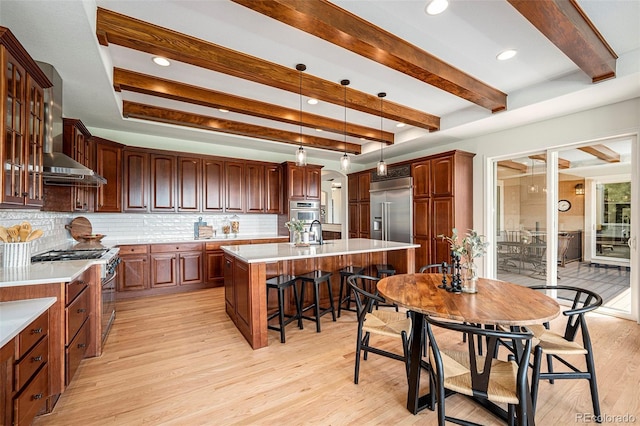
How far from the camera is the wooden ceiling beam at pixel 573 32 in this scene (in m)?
1.96

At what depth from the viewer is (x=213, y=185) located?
213 inches

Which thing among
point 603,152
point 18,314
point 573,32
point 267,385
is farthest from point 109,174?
point 603,152

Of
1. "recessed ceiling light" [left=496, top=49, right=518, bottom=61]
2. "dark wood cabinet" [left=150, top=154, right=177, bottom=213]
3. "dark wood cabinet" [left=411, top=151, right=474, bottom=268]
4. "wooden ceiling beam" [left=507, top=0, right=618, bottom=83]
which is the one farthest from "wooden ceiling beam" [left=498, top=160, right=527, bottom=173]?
"dark wood cabinet" [left=150, top=154, right=177, bottom=213]

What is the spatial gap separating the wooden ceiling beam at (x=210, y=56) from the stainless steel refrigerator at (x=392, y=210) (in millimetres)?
2163

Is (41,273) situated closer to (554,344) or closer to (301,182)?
(554,344)

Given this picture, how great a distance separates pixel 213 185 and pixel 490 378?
5052 mm

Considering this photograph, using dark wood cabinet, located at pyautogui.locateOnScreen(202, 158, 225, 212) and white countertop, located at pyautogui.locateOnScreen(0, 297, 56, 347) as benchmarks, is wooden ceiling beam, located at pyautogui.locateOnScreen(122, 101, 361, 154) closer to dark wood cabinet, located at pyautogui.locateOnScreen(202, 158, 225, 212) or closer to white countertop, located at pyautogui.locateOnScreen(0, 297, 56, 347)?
dark wood cabinet, located at pyautogui.locateOnScreen(202, 158, 225, 212)

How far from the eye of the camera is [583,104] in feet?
11.4

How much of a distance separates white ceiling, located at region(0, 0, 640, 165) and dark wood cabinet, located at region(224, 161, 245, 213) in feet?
4.90

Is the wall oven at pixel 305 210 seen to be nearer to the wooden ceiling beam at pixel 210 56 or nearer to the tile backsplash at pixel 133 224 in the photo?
the tile backsplash at pixel 133 224

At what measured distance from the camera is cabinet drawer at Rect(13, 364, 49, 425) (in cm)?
148

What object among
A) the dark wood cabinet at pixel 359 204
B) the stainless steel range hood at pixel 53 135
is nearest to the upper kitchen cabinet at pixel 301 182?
the dark wood cabinet at pixel 359 204

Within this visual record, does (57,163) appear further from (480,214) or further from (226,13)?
(480,214)

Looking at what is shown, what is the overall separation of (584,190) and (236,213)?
5.76m
